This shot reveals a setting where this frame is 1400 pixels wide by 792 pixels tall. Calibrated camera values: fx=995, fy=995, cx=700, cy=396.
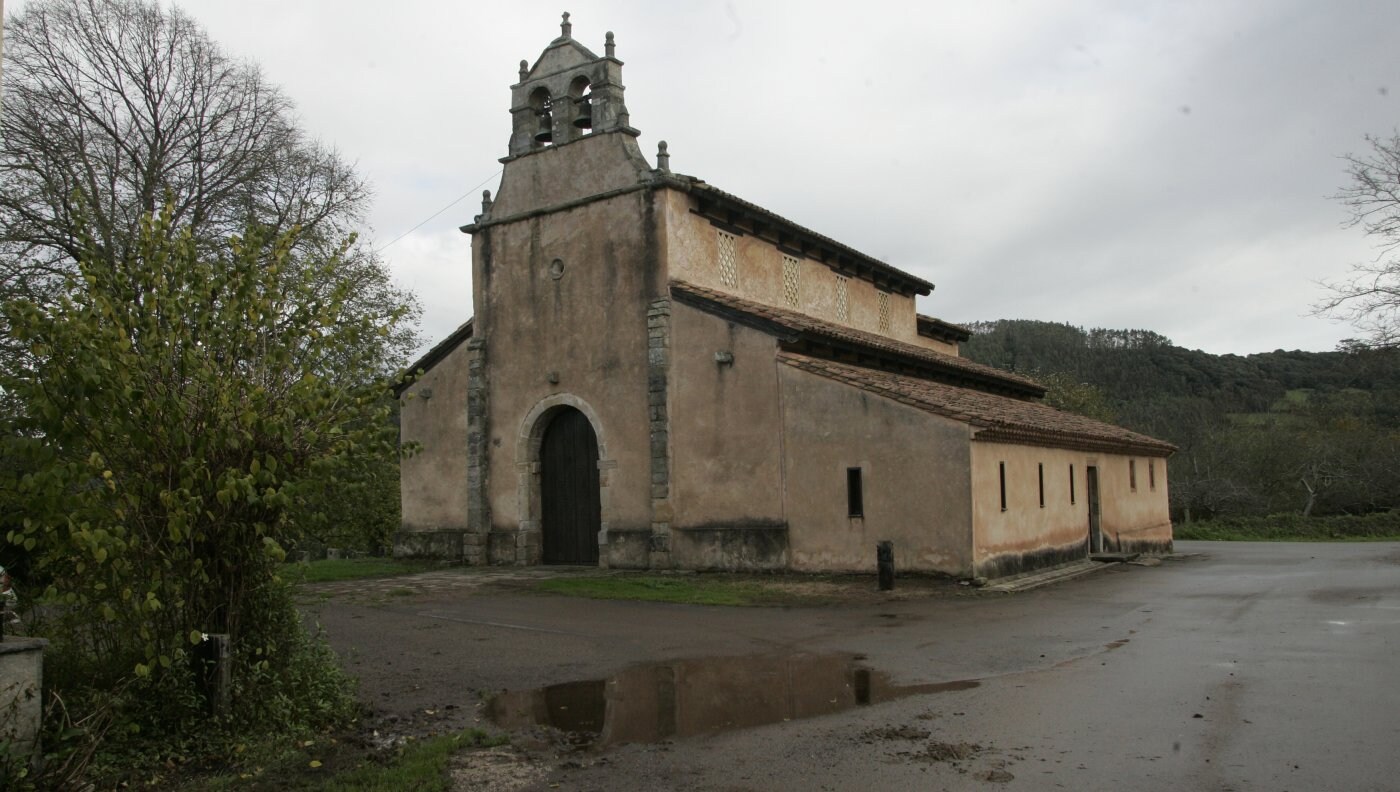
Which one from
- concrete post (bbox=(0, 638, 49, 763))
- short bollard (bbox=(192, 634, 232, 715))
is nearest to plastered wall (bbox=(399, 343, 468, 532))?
short bollard (bbox=(192, 634, 232, 715))

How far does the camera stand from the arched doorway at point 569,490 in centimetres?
2011

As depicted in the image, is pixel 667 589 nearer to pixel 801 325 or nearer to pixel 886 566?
pixel 886 566

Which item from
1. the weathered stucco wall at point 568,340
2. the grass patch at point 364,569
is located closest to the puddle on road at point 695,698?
the weathered stucco wall at point 568,340

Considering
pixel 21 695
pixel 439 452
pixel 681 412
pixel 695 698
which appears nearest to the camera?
pixel 21 695

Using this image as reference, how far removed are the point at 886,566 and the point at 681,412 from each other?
5309mm

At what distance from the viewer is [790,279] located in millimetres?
22016

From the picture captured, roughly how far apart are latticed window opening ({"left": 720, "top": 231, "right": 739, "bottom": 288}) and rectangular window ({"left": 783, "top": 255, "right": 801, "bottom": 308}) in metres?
1.72

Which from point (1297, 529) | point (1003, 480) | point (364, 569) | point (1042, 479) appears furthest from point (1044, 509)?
point (1297, 529)

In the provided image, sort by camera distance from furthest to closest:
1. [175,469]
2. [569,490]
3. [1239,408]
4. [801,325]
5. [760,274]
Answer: [1239,408] → [760,274] → [569,490] → [801,325] → [175,469]

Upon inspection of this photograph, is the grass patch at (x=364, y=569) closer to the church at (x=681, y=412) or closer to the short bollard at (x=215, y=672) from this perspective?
the church at (x=681, y=412)

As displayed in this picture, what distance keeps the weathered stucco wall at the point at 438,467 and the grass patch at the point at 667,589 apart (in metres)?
5.38

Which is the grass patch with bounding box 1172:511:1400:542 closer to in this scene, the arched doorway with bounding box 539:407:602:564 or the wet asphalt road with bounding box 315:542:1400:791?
the wet asphalt road with bounding box 315:542:1400:791

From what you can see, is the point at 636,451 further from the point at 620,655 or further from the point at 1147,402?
the point at 1147,402

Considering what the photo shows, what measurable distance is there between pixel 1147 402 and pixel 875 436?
174 feet
